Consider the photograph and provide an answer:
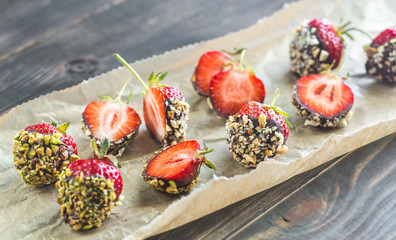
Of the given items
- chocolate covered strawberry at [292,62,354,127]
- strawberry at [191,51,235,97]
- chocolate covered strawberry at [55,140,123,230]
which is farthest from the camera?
strawberry at [191,51,235,97]

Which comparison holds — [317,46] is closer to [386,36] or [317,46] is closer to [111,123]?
[386,36]

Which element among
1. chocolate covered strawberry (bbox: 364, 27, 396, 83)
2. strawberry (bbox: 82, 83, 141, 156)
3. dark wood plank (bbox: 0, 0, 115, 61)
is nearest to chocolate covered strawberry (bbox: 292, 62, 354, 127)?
chocolate covered strawberry (bbox: 364, 27, 396, 83)

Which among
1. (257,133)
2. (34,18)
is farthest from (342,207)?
(34,18)

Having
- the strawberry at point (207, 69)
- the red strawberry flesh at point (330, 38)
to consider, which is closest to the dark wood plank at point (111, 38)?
the strawberry at point (207, 69)

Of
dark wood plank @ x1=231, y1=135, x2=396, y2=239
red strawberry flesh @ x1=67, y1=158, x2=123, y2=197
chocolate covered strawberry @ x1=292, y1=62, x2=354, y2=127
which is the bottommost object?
dark wood plank @ x1=231, y1=135, x2=396, y2=239

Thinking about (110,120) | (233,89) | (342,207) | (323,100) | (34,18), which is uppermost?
(34,18)

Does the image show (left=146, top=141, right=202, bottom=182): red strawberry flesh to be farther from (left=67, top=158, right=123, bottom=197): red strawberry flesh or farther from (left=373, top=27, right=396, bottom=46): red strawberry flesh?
(left=373, top=27, right=396, bottom=46): red strawberry flesh

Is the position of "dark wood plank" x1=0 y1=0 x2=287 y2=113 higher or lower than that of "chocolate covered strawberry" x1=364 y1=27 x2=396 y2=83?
higher

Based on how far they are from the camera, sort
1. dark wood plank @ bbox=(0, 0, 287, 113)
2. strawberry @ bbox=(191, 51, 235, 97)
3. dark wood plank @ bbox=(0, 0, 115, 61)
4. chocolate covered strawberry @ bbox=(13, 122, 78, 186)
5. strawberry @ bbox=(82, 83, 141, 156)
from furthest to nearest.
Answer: dark wood plank @ bbox=(0, 0, 115, 61), dark wood plank @ bbox=(0, 0, 287, 113), strawberry @ bbox=(191, 51, 235, 97), strawberry @ bbox=(82, 83, 141, 156), chocolate covered strawberry @ bbox=(13, 122, 78, 186)
